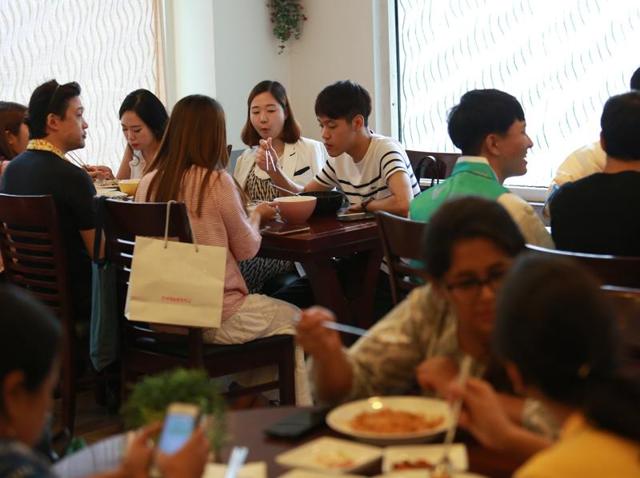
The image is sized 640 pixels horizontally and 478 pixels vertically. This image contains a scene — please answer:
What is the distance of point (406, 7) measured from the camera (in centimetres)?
595

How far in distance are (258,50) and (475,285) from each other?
482 centimetres

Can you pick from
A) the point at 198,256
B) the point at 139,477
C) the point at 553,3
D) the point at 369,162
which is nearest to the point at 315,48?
the point at 553,3

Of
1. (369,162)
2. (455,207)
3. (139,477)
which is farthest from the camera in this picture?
(369,162)

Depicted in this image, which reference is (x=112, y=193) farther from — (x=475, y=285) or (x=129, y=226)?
(x=475, y=285)

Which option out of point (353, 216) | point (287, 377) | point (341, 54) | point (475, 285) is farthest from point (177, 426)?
point (341, 54)

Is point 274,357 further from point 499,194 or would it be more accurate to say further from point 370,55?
point 370,55

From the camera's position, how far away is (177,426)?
1.31 m

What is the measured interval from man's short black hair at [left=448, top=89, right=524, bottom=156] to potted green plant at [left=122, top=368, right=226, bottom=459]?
1.56 metres

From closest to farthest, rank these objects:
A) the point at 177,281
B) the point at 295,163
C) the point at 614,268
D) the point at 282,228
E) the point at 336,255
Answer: the point at 614,268 < the point at 177,281 < the point at 336,255 < the point at 282,228 < the point at 295,163

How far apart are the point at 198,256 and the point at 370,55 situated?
3303mm

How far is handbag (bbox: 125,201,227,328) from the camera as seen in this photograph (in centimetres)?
296

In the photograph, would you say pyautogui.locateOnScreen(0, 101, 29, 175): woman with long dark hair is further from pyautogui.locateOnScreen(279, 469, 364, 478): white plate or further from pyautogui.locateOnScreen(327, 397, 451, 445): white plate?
pyautogui.locateOnScreen(279, 469, 364, 478): white plate

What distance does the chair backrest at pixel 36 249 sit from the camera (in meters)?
3.34

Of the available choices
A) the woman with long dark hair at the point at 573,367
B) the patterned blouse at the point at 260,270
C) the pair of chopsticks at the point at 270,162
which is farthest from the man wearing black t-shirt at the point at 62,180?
the woman with long dark hair at the point at 573,367
